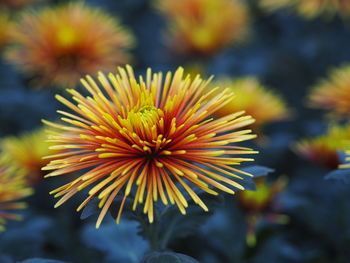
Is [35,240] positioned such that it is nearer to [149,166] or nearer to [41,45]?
[149,166]

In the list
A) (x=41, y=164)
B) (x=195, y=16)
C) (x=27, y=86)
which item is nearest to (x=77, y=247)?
(x=41, y=164)

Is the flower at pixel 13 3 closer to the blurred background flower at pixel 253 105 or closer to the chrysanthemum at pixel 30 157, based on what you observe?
the chrysanthemum at pixel 30 157

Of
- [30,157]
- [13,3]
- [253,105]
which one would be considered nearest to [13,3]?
[13,3]

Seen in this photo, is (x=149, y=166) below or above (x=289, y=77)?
below

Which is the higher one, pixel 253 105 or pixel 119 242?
pixel 253 105

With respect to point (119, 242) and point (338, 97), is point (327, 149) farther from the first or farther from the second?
point (119, 242)

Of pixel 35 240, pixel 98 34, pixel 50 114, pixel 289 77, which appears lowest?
pixel 35 240

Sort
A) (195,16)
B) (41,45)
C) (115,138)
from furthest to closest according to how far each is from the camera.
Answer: (195,16)
(41,45)
(115,138)
